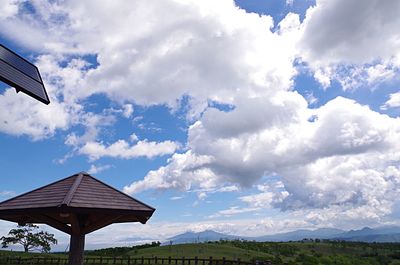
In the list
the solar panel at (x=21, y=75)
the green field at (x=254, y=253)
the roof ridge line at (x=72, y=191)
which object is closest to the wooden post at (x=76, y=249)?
the roof ridge line at (x=72, y=191)

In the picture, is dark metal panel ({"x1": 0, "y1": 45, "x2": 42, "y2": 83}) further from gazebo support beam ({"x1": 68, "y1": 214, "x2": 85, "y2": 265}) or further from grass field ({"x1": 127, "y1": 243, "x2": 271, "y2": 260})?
grass field ({"x1": 127, "y1": 243, "x2": 271, "y2": 260})

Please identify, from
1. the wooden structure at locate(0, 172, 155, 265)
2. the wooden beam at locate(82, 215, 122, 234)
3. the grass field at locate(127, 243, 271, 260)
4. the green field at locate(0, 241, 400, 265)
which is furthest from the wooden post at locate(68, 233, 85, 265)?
the grass field at locate(127, 243, 271, 260)

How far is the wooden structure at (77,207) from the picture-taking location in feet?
33.3

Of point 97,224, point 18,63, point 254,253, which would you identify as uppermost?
point 18,63

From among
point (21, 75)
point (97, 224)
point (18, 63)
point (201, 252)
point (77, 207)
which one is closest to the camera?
Result: point (21, 75)

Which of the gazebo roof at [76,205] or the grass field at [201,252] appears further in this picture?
the grass field at [201,252]

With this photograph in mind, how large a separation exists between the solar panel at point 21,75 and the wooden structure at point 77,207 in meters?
3.35

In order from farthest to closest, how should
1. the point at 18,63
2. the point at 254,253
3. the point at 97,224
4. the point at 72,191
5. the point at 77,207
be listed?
the point at 254,253
the point at 97,224
the point at 72,191
the point at 77,207
the point at 18,63

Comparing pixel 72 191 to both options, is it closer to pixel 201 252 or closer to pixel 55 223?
pixel 55 223

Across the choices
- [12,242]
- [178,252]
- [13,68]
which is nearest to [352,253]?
[178,252]

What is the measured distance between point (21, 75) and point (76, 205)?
3720mm

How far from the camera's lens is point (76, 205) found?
977 centimetres

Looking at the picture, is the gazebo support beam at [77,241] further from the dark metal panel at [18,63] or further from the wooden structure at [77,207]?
the dark metal panel at [18,63]

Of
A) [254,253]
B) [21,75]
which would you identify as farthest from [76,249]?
[254,253]
